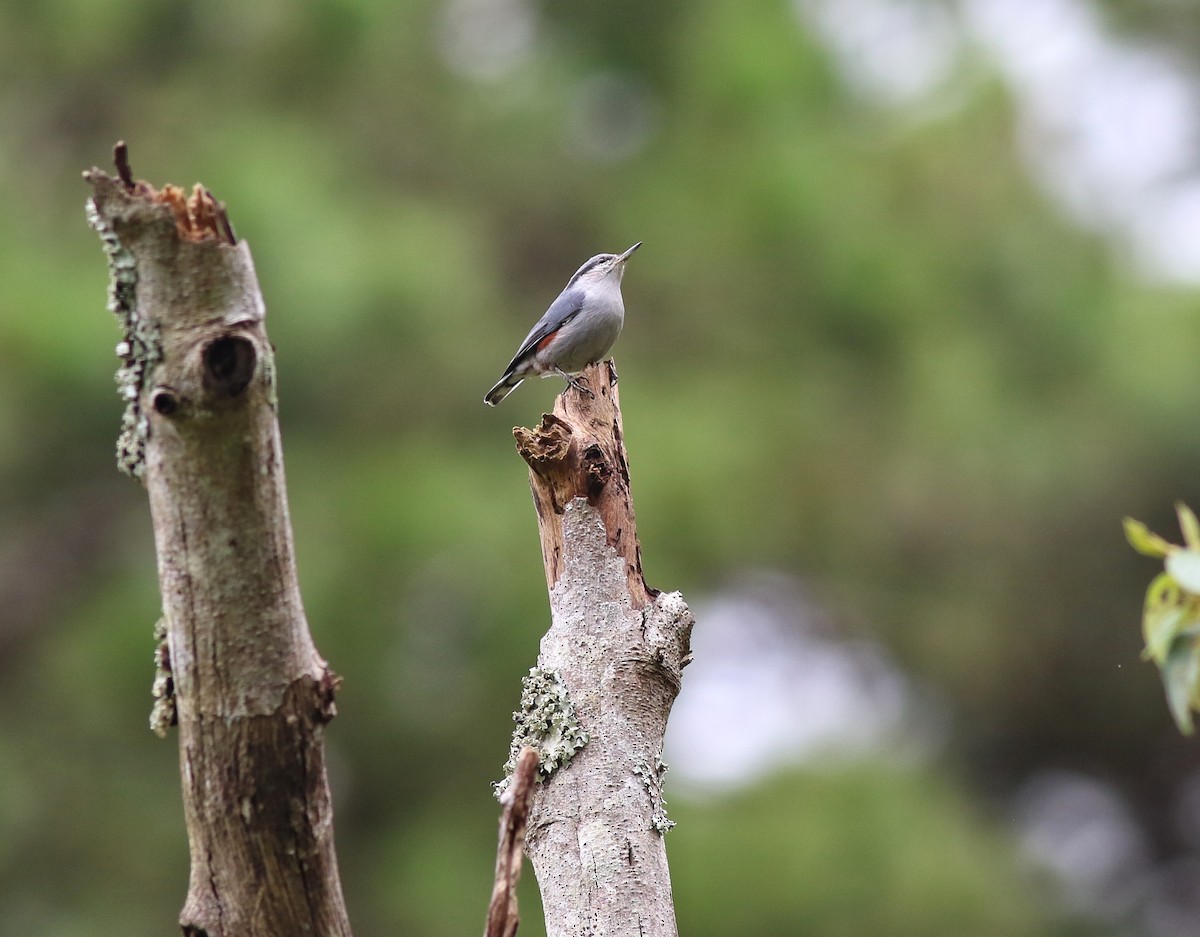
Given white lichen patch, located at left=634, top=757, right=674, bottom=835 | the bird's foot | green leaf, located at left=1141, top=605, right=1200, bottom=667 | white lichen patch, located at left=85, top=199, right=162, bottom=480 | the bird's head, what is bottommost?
white lichen patch, located at left=634, top=757, right=674, bottom=835

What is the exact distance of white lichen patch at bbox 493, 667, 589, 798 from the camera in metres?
2.21

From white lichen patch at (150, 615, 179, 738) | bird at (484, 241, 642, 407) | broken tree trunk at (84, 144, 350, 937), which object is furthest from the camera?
bird at (484, 241, 642, 407)

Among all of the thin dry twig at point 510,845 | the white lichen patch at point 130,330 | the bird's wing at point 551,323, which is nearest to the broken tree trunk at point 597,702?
the thin dry twig at point 510,845

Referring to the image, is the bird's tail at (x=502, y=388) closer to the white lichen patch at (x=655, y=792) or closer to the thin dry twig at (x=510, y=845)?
the white lichen patch at (x=655, y=792)

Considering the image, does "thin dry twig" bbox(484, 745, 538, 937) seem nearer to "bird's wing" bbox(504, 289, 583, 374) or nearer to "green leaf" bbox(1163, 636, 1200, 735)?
"green leaf" bbox(1163, 636, 1200, 735)

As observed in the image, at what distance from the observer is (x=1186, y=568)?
1.99 metres

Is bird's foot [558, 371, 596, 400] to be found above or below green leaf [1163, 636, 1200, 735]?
above

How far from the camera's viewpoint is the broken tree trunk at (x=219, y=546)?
57.1 inches

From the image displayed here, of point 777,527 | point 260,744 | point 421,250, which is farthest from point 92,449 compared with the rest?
point 260,744

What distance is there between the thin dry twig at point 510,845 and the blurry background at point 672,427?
199 inches

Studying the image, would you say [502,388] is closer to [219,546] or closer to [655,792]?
[655,792]

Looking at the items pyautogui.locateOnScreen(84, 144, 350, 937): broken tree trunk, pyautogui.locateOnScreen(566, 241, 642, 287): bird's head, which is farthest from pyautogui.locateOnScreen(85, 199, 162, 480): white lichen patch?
pyautogui.locateOnScreen(566, 241, 642, 287): bird's head

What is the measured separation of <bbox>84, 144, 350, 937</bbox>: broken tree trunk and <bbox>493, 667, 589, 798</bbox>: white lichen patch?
66 centimetres

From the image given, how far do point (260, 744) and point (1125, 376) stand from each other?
8746mm
